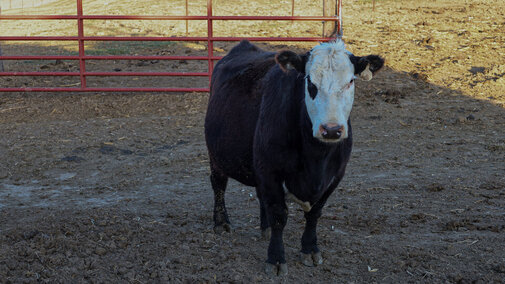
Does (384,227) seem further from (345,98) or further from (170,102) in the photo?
(170,102)

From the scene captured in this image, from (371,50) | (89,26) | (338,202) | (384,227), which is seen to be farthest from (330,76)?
(89,26)

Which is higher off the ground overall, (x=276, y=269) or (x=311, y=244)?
(x=311, y=244)

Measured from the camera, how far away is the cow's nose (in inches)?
128

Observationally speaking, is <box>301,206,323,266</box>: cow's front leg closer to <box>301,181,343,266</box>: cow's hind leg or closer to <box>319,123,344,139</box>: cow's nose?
<box>301,181,343,266</box>: cow's hind leg

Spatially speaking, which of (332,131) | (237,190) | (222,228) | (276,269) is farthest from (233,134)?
(237,190)

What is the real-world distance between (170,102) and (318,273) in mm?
6046

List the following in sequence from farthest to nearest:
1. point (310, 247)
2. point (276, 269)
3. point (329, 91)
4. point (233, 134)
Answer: point (233, 134) < point (310, 247) < point (276, 269) < point (329, 91)

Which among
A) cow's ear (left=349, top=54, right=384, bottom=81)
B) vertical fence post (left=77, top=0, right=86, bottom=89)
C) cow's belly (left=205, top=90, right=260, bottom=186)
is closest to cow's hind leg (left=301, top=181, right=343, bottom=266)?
cow's belly (left=205, top=90, right=260, bottom=186)

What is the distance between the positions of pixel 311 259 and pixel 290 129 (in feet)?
3.48

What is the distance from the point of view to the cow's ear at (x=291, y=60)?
11.6ft

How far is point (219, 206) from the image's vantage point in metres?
4.80

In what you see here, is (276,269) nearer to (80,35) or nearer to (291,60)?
(291,60)

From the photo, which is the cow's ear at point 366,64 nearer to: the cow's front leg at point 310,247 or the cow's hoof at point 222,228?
the cow's front leg at point 310,247

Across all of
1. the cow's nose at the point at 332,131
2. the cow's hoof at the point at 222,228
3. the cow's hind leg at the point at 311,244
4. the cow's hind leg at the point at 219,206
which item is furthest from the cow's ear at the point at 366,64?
the cow's hoof at the point at 222,228
